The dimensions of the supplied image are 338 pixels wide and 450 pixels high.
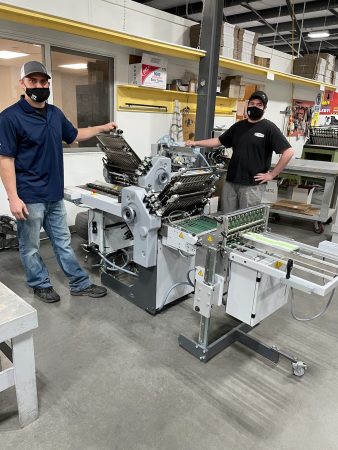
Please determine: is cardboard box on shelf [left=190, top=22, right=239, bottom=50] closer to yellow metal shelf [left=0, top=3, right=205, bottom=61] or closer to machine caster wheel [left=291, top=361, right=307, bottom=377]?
yellow metal shelf [left=0, top=3, right=205, bottom=61]

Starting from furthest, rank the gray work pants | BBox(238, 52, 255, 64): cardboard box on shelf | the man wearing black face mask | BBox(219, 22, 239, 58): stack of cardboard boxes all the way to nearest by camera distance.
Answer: BBox(238, 52, 255, 64): cardboard box on shelf < BBox(219, 22, 239, 58): stack of cardboard boxes < the gray work pants < the man wearing black face mask

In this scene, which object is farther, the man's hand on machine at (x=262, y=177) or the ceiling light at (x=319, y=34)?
the ceiling light at (x=319, y=34)

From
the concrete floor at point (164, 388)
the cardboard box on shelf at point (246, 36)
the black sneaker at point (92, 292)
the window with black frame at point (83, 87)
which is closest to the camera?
the concrete floor at point (164, 388)

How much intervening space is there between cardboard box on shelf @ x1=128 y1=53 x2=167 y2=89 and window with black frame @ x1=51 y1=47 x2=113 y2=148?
29cm

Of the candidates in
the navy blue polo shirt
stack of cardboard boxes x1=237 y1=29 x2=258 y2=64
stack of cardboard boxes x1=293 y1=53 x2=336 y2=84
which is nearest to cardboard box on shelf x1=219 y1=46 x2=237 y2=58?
stack of cardboard boxes x1=237 y1=29 x2=258 y2=64

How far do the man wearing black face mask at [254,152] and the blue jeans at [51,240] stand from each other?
4.88 ft

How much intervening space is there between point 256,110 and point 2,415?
2.67 metres

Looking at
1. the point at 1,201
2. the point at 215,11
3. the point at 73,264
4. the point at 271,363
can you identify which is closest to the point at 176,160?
the point at 73,264

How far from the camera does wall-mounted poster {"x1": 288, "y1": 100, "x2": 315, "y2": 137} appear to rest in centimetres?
732

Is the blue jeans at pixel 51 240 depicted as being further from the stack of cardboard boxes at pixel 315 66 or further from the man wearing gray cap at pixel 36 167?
the stack of cardboard boxes at pixel 315 66

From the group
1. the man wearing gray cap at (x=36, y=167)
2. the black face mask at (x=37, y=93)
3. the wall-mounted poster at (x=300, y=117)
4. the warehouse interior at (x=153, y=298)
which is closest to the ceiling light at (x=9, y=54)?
the warehouse interior at (x=153, y=298)

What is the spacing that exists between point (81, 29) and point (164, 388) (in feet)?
9.33

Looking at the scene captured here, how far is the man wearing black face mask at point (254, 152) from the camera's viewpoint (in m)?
2.79

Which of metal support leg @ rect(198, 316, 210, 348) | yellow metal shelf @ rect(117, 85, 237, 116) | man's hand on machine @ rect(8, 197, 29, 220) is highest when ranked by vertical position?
yellow metal shelf @ rect(117, 85, 237, 116)
